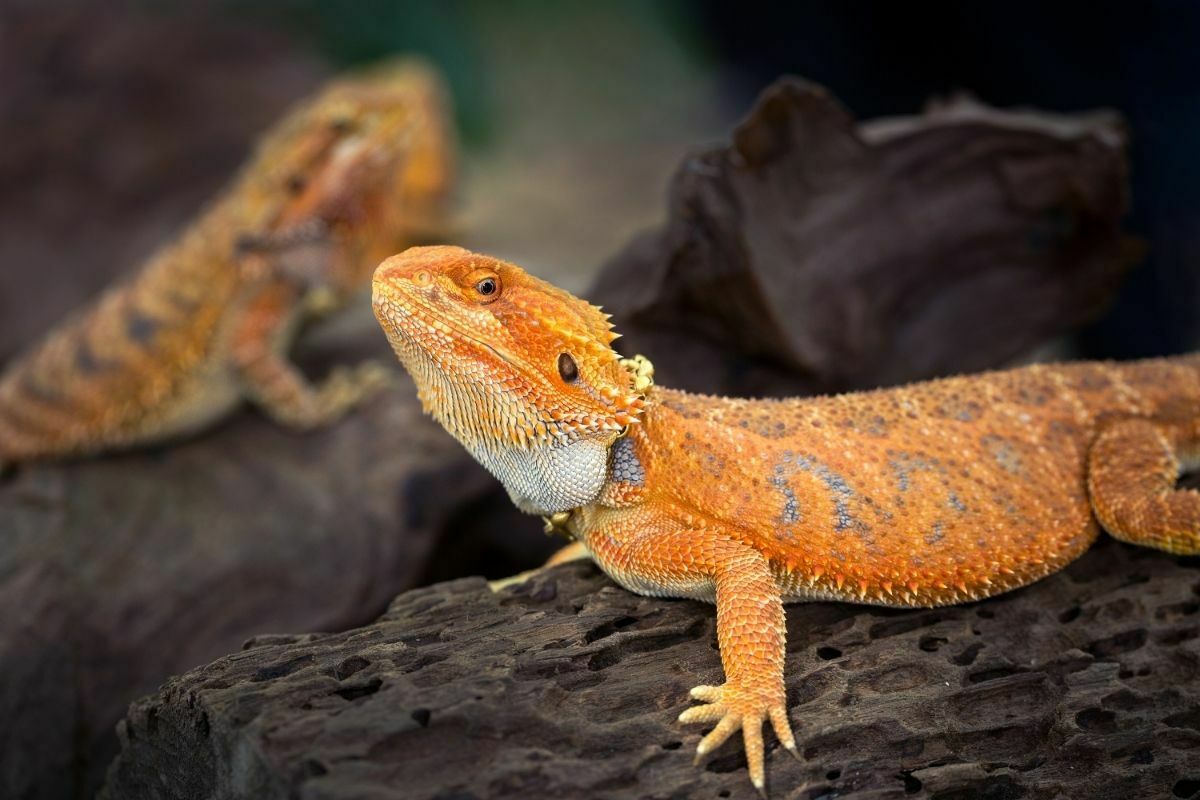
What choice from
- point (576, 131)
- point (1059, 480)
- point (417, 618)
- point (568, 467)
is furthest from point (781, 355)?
point (576, 131)

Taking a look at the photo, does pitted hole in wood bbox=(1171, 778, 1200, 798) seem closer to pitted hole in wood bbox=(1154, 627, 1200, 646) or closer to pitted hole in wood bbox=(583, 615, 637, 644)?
pitted hole in wood bbox=(1154, 627, 1200, 646)

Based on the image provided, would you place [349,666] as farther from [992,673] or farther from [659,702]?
[992,673]

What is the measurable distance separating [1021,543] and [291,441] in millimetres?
3296

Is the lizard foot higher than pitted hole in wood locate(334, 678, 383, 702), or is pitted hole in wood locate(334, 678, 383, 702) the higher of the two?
pitted hole in wood locate(334, 678, 383, 702)

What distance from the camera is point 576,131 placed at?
6.73 meters

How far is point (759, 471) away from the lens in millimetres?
2475

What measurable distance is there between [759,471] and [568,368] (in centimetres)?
55

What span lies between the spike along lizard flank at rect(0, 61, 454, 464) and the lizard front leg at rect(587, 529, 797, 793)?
260 centimetres

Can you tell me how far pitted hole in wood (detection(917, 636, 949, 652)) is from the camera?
2.45 meters

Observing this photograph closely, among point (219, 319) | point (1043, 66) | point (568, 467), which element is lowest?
point (568, 467)

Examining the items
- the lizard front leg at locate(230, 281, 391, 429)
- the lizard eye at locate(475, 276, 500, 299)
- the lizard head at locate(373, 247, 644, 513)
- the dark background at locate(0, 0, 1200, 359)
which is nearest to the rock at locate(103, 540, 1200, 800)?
→ the lizard head at locate(373, 247, 644, 513)

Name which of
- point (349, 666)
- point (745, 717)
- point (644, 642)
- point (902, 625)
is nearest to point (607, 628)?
point (644, 642)

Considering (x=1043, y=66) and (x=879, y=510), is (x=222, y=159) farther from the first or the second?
(x=879, y=510)

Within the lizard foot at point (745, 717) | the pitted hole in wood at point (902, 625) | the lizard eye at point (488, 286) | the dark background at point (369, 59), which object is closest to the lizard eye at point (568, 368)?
the lizard eye at point (488, 286)
